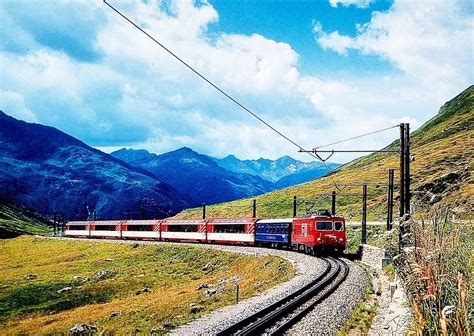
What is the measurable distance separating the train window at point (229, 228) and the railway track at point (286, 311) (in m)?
29.0

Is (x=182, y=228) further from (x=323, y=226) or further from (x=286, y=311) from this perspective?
(x=286, y=311)

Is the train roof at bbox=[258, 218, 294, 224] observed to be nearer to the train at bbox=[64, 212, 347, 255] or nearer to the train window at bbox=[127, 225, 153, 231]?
the train at bbox=[64, 212, 347, 255]

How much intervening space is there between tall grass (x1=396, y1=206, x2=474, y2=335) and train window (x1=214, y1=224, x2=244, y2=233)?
4669cm

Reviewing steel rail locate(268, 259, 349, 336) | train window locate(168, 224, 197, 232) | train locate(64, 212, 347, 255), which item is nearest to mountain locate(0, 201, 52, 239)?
train locate(64, 212, 347, 255)

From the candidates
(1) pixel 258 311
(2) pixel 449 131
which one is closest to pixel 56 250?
(1) pixel 258 311

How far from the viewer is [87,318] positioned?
101 ft

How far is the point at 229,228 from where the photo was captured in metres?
57.7

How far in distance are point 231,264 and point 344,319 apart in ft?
92.4

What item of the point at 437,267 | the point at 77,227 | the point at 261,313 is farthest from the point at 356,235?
the point at 77,227

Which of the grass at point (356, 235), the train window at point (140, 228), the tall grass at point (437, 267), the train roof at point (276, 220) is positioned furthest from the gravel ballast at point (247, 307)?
the train window at point (140, 228)

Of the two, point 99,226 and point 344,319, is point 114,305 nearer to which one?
point 344,319

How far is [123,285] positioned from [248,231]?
15.7 m

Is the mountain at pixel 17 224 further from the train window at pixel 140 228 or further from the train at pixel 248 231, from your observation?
the train window at pixel 140 228

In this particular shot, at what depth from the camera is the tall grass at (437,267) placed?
682 centimetres
